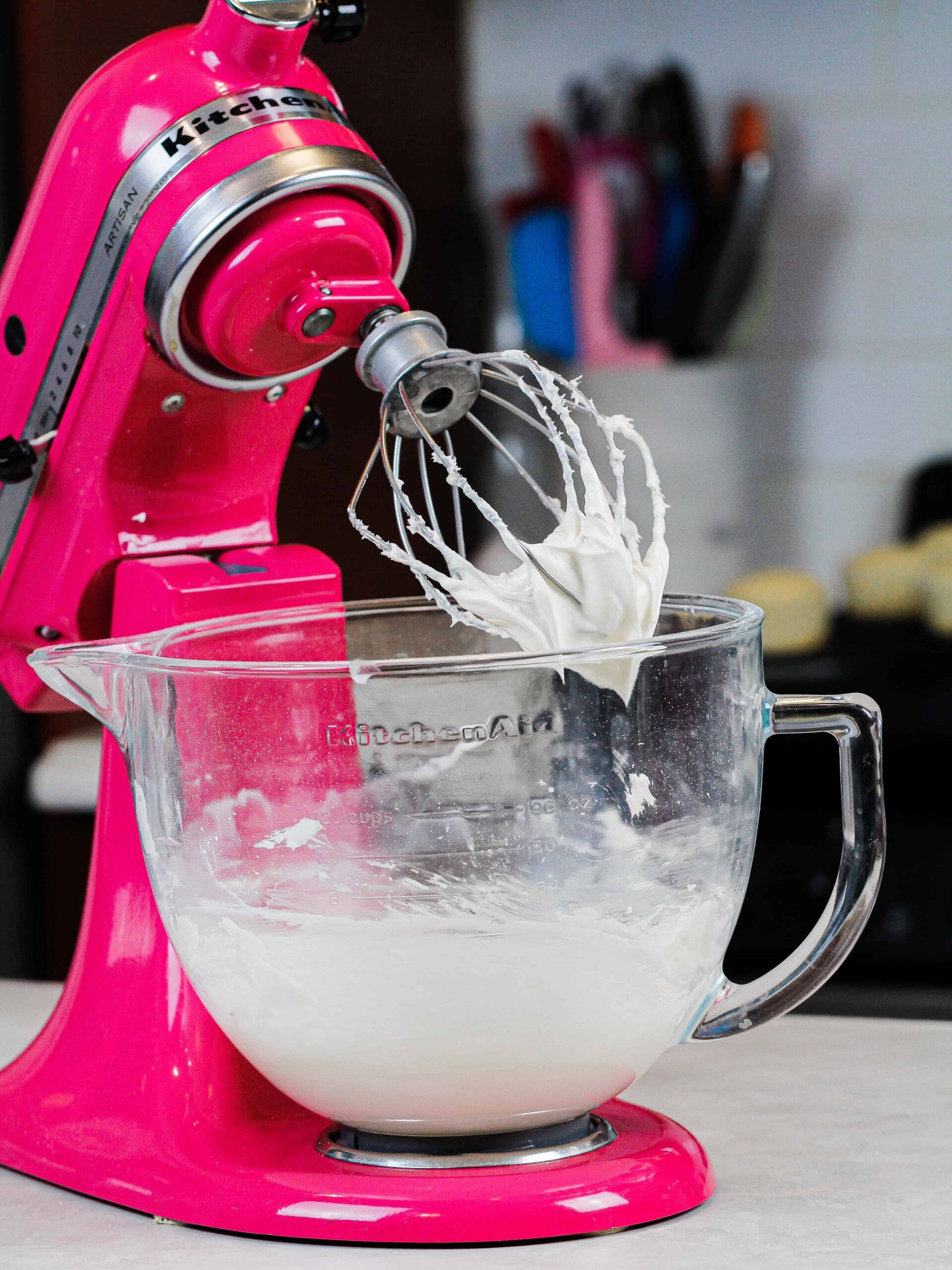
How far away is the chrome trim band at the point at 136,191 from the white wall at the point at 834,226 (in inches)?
65.0

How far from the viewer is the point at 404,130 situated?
2.04 meters

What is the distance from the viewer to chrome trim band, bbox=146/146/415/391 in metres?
0.58

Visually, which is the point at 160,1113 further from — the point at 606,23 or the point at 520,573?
the point at 606,23

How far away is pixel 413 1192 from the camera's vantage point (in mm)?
539

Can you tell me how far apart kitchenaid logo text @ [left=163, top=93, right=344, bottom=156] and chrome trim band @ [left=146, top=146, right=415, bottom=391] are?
0.03 m

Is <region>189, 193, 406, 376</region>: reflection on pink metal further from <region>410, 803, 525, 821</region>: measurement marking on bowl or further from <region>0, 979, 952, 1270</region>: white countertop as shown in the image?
<region>0, 979, 952, 1270</region>: white countertop

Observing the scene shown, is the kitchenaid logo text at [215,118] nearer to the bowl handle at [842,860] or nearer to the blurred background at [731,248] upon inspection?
the bowl handle at [842,860]

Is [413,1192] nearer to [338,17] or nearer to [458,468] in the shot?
[458,468]

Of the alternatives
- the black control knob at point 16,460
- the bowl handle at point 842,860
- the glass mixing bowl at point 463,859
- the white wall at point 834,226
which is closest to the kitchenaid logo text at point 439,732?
the glass mixing bowl at point 463,859

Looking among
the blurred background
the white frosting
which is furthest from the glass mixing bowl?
the blurred background

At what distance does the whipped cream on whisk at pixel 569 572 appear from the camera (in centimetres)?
56

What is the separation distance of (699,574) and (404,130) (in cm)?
71

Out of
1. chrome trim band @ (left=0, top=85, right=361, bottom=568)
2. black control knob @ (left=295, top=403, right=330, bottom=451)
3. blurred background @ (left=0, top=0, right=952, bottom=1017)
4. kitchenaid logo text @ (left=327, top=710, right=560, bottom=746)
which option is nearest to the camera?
kitchenaid logo text @ (left=327, top=710, right=560, bottom=746)

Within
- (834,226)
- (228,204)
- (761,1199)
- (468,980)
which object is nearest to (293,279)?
(228,204)
